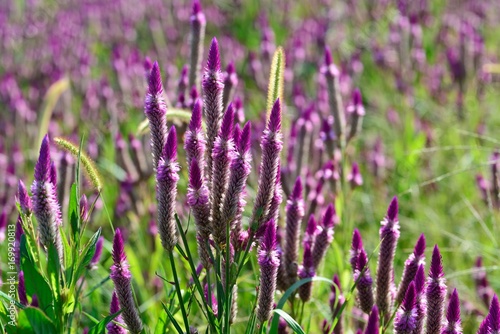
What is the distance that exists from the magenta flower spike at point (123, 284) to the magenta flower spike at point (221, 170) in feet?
0.81

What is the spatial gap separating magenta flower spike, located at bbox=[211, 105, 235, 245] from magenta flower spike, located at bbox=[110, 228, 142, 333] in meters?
0.25

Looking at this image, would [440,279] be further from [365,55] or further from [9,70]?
[9,70]

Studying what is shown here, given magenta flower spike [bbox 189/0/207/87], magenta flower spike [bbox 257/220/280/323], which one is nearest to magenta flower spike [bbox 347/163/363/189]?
magenta flower spike [bbox 189/0/207/87]

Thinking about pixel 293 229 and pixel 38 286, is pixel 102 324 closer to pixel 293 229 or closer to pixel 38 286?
pixel 38 286

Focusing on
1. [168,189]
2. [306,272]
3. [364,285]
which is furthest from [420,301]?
[168,189]

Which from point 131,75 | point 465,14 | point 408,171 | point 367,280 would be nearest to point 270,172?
point 367,280

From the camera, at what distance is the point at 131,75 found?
21.1ft

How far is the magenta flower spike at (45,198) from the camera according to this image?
5.46 feet

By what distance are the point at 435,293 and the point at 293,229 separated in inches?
23.2

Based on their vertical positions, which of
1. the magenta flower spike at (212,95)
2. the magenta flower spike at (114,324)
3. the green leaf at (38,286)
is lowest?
the magenta flower spike at (114,324)

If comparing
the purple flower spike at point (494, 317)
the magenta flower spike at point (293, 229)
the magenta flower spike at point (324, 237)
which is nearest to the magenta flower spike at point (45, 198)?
the magenta flower spike at point (293, 229)

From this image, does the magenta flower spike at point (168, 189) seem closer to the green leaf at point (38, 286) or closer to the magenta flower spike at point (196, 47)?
the green leaf at point (38, 286)

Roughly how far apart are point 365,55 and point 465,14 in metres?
1.16

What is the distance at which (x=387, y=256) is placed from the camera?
6.83 ft
